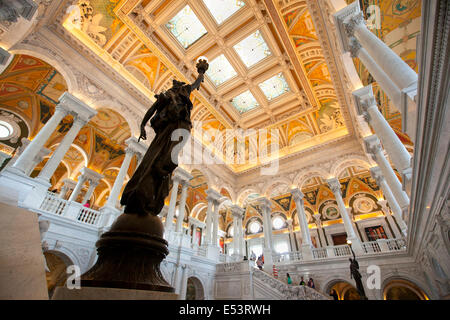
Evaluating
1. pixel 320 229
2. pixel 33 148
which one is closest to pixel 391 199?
pixel 320 229

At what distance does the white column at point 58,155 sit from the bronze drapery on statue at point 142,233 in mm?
6902

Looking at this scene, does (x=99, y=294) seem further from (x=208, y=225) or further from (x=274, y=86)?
(x=274, y=86)

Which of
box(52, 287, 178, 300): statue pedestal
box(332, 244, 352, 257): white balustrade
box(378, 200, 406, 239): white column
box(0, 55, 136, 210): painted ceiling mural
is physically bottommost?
box(52, 287, 178, 300): statue pedestal

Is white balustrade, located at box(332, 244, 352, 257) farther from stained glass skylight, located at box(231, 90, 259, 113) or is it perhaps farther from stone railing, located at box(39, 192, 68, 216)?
stone railing, located at box(39, 192, 68, 216)

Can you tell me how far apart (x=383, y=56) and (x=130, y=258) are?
17.7ft

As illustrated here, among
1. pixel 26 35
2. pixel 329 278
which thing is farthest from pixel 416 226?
pixel 26 35

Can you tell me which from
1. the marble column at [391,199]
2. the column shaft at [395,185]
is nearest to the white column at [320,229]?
the marble column at [391,199]

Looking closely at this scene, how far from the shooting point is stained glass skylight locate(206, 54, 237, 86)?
437 inches

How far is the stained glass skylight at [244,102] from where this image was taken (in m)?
12.8

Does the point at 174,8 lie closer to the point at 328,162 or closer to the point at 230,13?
the point at 230,13

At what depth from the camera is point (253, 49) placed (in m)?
10.5

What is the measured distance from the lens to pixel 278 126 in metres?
14.2

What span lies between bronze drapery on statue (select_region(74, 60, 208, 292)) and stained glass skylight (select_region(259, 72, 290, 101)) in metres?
10.9

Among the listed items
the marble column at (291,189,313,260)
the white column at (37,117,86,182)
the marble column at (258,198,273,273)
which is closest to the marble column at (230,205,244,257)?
the marble column at (258,198,273,273)
